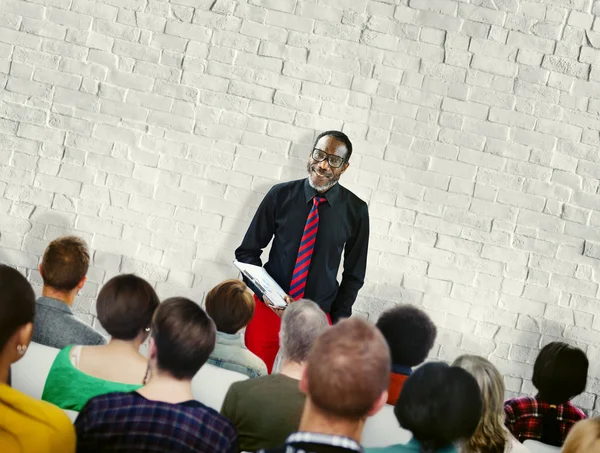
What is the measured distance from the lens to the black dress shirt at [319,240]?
3197 millimetres

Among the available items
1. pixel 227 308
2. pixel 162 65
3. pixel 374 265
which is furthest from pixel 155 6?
pixel 227 308

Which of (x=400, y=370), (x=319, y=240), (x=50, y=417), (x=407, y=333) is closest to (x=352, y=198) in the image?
(x=319, y=240)

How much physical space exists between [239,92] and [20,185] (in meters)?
1.18

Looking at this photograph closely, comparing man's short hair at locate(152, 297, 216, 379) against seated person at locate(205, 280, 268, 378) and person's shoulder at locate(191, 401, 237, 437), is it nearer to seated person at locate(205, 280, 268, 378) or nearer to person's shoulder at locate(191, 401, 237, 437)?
person's shoulder at locate(191, 401, 237, 437)

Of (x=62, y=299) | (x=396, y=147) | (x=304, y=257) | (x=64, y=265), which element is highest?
(x=396, y=147)

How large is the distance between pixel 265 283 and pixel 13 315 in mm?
1533

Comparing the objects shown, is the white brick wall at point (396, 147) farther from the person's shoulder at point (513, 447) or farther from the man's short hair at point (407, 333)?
the person's shoulder at point (513, 447)

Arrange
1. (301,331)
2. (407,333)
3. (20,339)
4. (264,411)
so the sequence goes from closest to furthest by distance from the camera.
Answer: (20,339), (264,411), (301,331), (407,333)

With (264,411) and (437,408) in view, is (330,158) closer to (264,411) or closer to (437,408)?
(264,411)

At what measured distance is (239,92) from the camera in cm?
367

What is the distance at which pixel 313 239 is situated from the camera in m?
3.17

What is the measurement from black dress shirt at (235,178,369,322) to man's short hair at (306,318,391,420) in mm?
1797

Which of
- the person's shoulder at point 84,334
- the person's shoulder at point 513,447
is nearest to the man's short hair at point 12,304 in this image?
the person's shoulder at point 84,334

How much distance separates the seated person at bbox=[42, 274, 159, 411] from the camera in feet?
5.95
